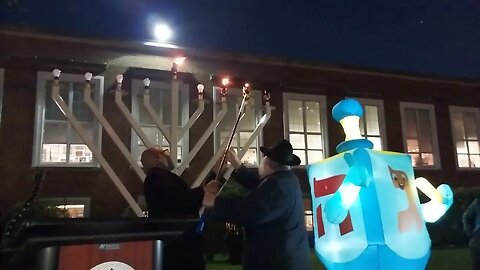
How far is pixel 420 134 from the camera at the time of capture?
7961 mm

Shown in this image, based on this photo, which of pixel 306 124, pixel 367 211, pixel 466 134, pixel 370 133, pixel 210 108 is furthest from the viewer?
pixel 466 134

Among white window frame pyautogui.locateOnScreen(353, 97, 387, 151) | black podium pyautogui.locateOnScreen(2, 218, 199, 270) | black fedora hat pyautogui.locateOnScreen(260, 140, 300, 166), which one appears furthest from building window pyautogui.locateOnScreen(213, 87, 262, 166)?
black podium pyautogui.locateOnScreen(2, 218, 199, 270)

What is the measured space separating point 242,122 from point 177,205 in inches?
184

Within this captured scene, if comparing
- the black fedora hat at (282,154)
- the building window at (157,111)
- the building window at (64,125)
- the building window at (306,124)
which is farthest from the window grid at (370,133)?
the black fedora hat at (282,154)

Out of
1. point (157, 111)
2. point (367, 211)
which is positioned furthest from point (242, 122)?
point (367, 211)

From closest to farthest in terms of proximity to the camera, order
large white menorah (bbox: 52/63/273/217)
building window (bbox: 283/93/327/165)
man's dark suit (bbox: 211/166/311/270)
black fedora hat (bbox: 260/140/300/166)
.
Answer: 1. man's dark suit (bbox: 211/166/311/270)
2. black fedora hat (bbox: 260/140/300/166)
3. large white menorah (bbox: 52/63/273/217)
4. building window (bbox: 283/93/327/165)

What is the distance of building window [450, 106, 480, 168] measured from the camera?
8.15 meters

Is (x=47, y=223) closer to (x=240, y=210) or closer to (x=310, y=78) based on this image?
(x=240, y=210)

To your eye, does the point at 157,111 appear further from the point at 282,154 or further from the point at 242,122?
the point at 282,154

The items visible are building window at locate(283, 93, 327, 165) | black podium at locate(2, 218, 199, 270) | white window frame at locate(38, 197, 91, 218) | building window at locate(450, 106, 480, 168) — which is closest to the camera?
black podium at locate(2, 218, 199, 270)

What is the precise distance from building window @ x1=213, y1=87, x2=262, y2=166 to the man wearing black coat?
14.3 ft

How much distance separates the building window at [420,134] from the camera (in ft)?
25.6

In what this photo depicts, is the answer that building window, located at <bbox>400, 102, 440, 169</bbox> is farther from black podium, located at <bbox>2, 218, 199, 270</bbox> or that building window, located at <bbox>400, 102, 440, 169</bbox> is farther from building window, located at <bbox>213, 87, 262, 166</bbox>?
black podium, located at <bbox>2, 218, 199, 270</bbox>

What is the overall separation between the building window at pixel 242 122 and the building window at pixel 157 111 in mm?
509
